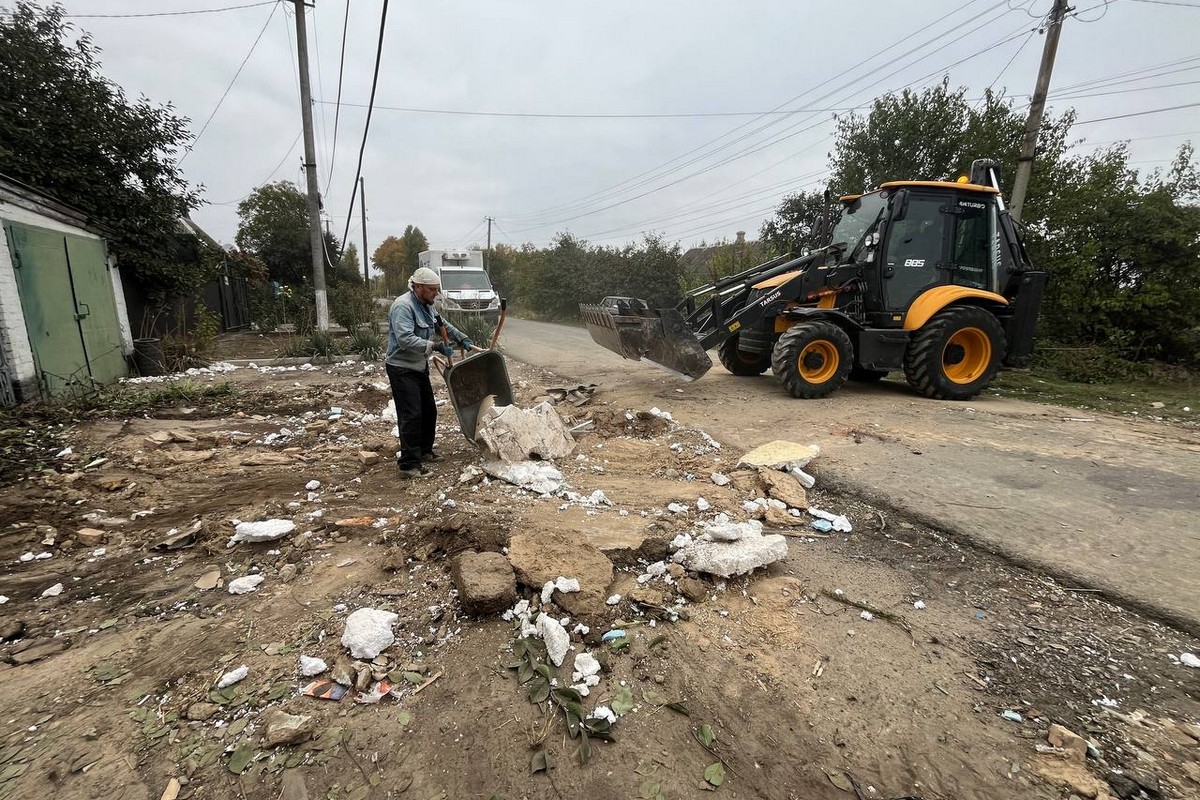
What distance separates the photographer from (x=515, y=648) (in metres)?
2.14

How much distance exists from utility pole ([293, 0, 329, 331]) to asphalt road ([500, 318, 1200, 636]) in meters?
8.81

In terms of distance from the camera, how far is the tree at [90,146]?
7750 millimetres

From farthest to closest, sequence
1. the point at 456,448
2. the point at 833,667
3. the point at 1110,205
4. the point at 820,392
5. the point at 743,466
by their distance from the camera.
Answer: the point at 1110,205, the point at 820,392, the point at 456,448, the point at 743,466, the point at 833,667

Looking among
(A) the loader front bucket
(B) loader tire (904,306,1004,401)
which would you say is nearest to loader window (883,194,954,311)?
(B) loader tire (904,306,1004,401)

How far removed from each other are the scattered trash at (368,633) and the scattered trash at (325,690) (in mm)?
137

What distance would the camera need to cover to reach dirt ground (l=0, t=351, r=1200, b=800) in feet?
Result: 5.43

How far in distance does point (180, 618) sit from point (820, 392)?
6100 millimetres

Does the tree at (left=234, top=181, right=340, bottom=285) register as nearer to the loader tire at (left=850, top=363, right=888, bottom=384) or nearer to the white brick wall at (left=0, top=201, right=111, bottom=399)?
the white brick wall at (left=0, top=201, right=111, bottom=399)

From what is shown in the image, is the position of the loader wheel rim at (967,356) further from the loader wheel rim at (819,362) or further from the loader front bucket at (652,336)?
the loader front bucket at (652,336)

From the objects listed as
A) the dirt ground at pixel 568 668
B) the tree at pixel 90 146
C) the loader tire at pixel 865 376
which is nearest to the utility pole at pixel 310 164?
the tree at pixel 90 146

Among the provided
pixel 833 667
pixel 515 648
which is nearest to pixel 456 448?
pixel 515 648

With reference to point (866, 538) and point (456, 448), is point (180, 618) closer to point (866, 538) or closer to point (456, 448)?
point (456, 448)

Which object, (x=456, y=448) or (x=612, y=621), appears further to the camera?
(x=456, y=448)

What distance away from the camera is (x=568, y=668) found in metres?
2.05
